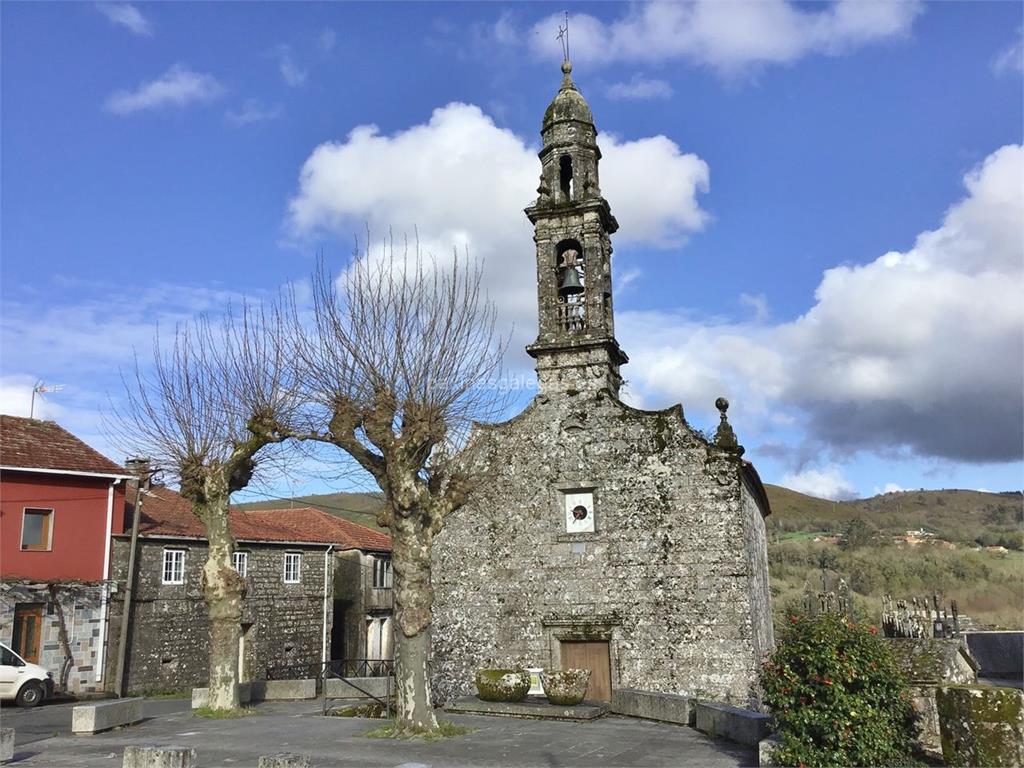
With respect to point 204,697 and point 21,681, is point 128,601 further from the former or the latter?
point 204,697

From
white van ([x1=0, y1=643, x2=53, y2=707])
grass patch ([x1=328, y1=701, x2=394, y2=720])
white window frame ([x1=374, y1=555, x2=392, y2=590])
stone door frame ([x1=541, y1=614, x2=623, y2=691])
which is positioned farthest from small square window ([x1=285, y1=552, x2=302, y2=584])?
stone door frame ([x1=541, y1=614, x2=623, y2=691])

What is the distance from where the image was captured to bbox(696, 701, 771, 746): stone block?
36.9 ft

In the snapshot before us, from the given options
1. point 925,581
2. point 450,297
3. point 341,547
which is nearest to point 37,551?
point 341,547

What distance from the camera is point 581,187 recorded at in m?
20.2

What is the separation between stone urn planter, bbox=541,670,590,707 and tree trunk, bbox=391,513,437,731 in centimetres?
334

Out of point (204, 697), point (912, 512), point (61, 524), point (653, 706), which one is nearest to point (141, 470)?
point (61, 524)

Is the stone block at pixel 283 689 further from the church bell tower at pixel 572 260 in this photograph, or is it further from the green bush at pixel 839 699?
the green bush at pixel 839 699

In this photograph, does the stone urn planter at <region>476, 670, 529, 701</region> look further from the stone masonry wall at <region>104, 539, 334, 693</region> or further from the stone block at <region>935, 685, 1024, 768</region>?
the stone masonry wall at <region>104, 539, 334, 693</region>

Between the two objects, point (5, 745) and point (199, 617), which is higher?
point (199, 617)

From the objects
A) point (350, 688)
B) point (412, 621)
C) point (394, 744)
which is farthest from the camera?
point (350, 688)

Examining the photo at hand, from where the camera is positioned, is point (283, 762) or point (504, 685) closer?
point (283, 762)

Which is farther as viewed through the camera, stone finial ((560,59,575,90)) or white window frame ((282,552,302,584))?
white window frame ((282,552,302,584))

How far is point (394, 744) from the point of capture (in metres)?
12.0

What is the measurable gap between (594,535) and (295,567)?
16.2m
